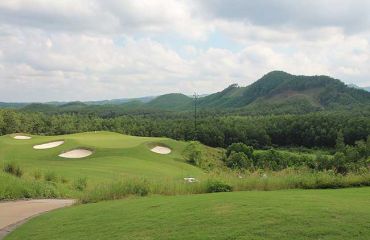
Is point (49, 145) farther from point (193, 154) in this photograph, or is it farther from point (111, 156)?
point (193, 154)

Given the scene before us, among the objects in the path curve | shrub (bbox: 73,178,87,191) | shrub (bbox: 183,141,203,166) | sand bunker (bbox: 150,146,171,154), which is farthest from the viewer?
shrub (bbox: 183,141,203,166)

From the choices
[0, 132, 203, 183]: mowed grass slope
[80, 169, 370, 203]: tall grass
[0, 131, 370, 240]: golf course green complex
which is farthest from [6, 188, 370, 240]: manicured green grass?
[0, 132, 203, 183]: mowed grass slope

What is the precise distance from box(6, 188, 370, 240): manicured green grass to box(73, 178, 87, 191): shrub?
11.1 meters

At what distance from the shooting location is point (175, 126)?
111m

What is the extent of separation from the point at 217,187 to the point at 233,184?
1.99 feet

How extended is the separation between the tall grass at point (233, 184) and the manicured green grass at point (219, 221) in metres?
2.94

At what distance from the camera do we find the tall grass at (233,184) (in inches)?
Result: 578

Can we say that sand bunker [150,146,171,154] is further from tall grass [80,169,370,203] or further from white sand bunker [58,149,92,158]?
tall grass [80,169,370,203]

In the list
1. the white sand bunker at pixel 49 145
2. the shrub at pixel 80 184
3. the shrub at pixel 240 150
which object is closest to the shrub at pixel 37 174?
the shrub at pixel 80 184

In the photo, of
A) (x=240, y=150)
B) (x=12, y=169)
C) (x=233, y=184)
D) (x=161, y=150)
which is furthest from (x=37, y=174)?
(x=240, y=150)

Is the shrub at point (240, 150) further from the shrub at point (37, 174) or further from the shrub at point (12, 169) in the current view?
the shrub at point (12, 169)

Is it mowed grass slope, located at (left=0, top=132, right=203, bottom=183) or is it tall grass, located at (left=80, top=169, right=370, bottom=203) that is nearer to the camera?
tall grass, located at (left=80, top=169, right=370, bottom=203)

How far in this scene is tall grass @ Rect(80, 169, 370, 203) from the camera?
578 inches

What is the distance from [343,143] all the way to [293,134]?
19512 millimetres
